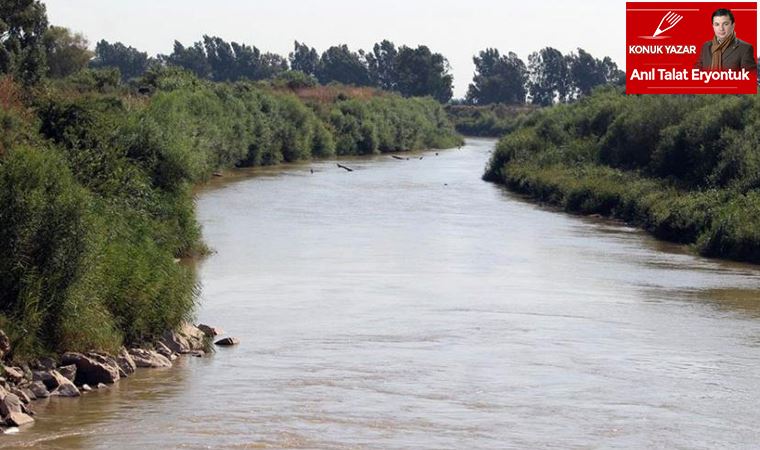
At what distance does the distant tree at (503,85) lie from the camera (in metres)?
175

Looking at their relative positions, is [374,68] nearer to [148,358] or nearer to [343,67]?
[343,67]

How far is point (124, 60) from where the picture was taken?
17175 centimetres

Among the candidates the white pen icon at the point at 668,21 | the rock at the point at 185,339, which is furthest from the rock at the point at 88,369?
the white pen icon at the point at 668,21

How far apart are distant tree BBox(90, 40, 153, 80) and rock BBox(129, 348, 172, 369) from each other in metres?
151

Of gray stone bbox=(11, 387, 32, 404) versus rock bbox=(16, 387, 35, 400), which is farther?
rock bbox=(16, 387, 35, 400)

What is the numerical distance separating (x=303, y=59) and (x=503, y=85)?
3162 centimetres

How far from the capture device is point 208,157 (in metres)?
58.4

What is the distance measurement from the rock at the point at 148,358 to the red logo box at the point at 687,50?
2794 cm

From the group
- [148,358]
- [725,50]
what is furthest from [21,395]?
[725,50]

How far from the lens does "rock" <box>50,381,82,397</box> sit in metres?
18.1

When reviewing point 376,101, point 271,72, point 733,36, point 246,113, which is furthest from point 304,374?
point 271,72

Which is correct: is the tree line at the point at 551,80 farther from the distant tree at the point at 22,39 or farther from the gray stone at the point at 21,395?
the gray stone at the point at 21,395

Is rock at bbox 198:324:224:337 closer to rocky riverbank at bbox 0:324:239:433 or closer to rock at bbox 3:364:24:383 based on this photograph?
rocky riverbank at bbox 0:324:239:433

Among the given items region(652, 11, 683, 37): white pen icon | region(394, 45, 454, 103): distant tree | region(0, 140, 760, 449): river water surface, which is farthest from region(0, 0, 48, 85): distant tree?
region(394, 45, 454, 103): distant tree
